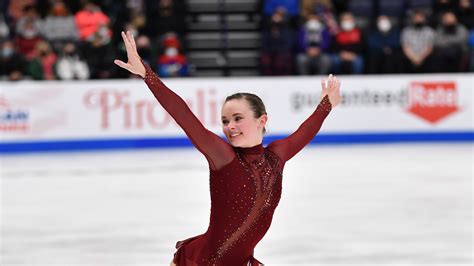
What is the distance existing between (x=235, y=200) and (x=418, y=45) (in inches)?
414

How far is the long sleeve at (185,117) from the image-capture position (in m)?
2.96

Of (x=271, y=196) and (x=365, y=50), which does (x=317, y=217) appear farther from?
(x=365, y=50)

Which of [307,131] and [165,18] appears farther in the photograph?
[165,18]

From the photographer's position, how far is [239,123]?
3.11m

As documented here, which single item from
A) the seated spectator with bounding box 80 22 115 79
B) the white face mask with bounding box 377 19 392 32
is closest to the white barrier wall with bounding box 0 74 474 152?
the seated spectator with bounding box 80 22 115 79

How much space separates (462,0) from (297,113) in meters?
3.36

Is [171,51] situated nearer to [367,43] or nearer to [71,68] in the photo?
[71,68]

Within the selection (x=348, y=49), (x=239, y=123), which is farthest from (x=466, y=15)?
(x=239, y=123)

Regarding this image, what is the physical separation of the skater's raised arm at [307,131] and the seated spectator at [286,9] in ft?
33.3

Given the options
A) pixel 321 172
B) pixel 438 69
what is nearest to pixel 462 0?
pixel 438 69

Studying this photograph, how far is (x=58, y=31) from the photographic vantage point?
1328cm

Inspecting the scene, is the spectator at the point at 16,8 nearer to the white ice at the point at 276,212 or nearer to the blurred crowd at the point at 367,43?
the white ice at the point at 276,212

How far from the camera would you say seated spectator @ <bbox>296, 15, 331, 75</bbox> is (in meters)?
12.9

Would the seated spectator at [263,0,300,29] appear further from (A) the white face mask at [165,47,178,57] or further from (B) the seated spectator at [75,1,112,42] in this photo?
(B) the seated spectator at [75,1,112,42]
